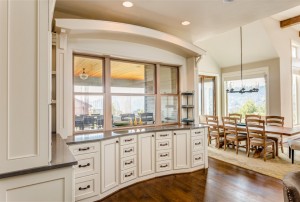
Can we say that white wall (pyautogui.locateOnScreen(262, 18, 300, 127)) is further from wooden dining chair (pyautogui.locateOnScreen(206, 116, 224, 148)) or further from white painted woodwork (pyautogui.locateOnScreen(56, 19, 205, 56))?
white painted woodwork (pyautogui.locateOnScreen(56, 19, 205, 56))

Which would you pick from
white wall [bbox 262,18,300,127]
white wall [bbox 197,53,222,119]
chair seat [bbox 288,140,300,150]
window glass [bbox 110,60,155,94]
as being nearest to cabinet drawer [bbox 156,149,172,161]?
window glass [bbox 110,60,155,94]

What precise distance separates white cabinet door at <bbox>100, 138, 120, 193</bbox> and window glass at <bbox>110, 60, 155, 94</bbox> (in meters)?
1.13

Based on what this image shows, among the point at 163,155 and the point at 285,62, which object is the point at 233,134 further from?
the point at 285,62

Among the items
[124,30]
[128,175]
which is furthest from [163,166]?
[124,30]

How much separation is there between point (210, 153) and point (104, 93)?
11.4 ft

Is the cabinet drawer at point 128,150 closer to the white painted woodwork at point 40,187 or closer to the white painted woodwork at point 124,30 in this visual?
the white painted woodwork at point 40,187

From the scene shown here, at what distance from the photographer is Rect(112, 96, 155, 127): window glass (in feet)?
11.9

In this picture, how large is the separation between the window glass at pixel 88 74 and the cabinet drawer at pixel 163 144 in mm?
1458

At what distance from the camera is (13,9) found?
4.32 feet

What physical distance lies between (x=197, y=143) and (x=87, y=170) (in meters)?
2.28

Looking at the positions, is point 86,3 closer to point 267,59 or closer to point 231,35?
point 231,35

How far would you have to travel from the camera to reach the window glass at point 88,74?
316 cm

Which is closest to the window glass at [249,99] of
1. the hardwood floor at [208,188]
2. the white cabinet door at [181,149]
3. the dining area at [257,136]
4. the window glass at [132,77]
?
the dining area at [257,136]

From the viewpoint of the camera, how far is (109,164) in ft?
9.28
